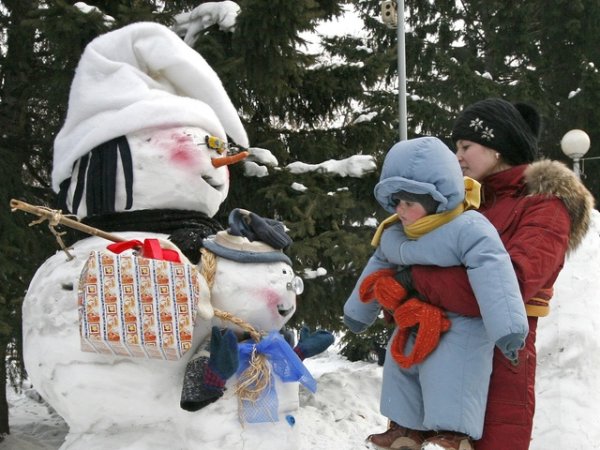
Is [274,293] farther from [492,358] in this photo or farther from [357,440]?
[357,440]

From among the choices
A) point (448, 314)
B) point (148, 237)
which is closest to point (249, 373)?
point (148, 237)

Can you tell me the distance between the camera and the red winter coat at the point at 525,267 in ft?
6.89

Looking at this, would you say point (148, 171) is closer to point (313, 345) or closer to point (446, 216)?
point (313, 345)

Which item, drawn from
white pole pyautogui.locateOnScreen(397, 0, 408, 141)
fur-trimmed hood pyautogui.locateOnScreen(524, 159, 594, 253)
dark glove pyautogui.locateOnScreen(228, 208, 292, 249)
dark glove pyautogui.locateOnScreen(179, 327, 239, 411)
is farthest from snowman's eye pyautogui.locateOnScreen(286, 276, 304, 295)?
white pole pyautogui.locateOnScreen(397, 0, 408, 141)

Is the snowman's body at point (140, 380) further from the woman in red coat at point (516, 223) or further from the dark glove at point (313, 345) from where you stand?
the woman in red coat at point (516, 223)

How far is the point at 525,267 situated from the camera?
208 centimetres

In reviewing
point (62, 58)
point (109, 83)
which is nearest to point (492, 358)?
point (109, 83)

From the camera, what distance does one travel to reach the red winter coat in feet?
6.89

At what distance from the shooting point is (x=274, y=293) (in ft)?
8.96

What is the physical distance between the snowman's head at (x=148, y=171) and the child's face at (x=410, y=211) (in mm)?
957

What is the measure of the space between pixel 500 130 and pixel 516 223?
347 mm

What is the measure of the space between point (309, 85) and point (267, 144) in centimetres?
66

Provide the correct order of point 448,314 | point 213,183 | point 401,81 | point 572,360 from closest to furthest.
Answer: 1. point 448,314
2. point 213,183
3. point 572,360
4. point 401,81

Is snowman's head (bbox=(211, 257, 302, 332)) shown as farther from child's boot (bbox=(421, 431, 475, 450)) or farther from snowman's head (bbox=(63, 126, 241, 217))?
child's boot (bbox=(421, 431, 475, 450))
